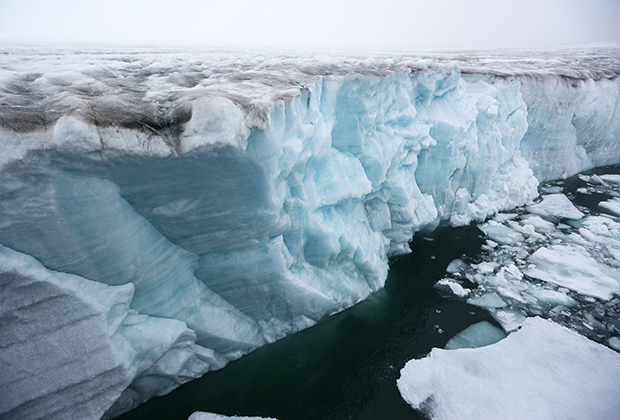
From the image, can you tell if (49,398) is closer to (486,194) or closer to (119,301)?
(119,301)

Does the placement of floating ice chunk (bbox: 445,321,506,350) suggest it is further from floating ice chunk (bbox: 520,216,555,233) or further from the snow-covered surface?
floating ice chunk (bbox: 520,216,555,233)

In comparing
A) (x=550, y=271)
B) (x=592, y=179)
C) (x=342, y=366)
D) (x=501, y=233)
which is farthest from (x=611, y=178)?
(x=342, y=366)

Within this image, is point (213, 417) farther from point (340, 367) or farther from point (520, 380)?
point (520, 380)

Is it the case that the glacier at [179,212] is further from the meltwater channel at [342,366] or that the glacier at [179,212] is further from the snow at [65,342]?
the meltwater channel at [342,366]

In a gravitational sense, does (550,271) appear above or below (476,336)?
above

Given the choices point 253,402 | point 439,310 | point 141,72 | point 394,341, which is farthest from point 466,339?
point 141,72

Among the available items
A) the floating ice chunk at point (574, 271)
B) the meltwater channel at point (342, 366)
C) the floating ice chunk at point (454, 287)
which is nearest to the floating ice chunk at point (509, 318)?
the meltwater channel at point (342, 366)
